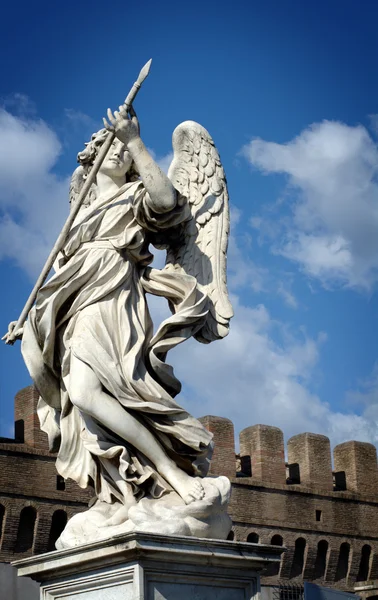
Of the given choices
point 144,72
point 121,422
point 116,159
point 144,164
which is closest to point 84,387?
point 121,422

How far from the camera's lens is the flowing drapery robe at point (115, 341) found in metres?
5.38

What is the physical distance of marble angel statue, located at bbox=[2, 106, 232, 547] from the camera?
5.32 metres

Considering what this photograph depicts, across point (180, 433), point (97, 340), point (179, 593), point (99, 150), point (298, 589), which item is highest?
point (298, 589)

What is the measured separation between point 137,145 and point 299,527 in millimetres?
21458

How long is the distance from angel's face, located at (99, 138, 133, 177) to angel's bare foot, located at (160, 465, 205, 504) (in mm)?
1494

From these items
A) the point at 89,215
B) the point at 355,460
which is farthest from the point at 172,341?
the point at 355,460

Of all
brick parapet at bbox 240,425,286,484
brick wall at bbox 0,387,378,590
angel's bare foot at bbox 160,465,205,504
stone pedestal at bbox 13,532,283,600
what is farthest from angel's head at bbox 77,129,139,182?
brick parapet at bbox 240,425,286,484

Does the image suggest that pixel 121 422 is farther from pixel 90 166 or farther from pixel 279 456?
pixel 279 456

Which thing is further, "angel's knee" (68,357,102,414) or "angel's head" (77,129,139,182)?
"angel's head" (77,129,139,182)

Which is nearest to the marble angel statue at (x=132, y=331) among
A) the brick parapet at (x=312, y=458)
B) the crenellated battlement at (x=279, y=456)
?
the crenellated battlement at (x=279, y=456)

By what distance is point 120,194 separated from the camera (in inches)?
231

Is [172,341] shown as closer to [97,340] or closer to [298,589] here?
[97,340]

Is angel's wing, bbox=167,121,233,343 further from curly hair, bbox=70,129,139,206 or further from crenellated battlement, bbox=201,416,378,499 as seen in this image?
crenellated battlement, bbox=201,416,378,499

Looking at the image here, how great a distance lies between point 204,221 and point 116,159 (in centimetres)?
53
